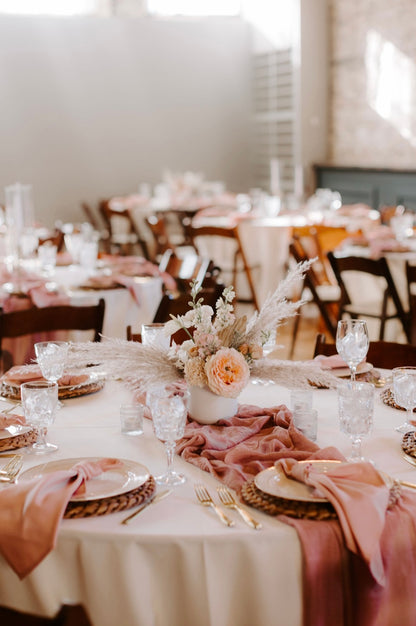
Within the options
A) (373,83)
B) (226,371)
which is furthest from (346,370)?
(373,83)

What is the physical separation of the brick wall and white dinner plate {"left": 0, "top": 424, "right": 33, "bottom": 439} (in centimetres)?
797

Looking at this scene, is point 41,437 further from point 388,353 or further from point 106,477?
point 388,353

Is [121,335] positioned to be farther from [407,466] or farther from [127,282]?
[407,466]

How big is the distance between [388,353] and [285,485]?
1.25 m

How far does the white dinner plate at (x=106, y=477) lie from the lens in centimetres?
165

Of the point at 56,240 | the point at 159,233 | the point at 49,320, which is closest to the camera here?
the point at 49,320

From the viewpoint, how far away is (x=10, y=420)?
2.08m

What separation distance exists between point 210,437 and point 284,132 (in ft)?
31.6

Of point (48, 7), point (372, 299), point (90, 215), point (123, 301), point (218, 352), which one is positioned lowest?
point (372, 299)

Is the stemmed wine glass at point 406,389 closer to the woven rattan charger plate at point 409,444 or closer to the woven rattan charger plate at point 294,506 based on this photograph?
the woven rattan charger plate at point 409,444

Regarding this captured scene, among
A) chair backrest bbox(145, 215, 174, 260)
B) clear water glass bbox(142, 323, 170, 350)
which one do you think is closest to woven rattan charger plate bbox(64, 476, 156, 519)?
clear water glass bbox(142, 323, 170, 350)

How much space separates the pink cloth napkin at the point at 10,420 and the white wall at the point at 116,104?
8596mm

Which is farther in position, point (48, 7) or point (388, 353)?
point (48, 7)

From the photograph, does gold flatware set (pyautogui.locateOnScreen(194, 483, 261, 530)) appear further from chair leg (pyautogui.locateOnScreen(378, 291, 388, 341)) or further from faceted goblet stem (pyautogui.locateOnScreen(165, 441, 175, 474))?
chair leg (pyautogui.locateOnScreen(378, 291, 388, 341))
